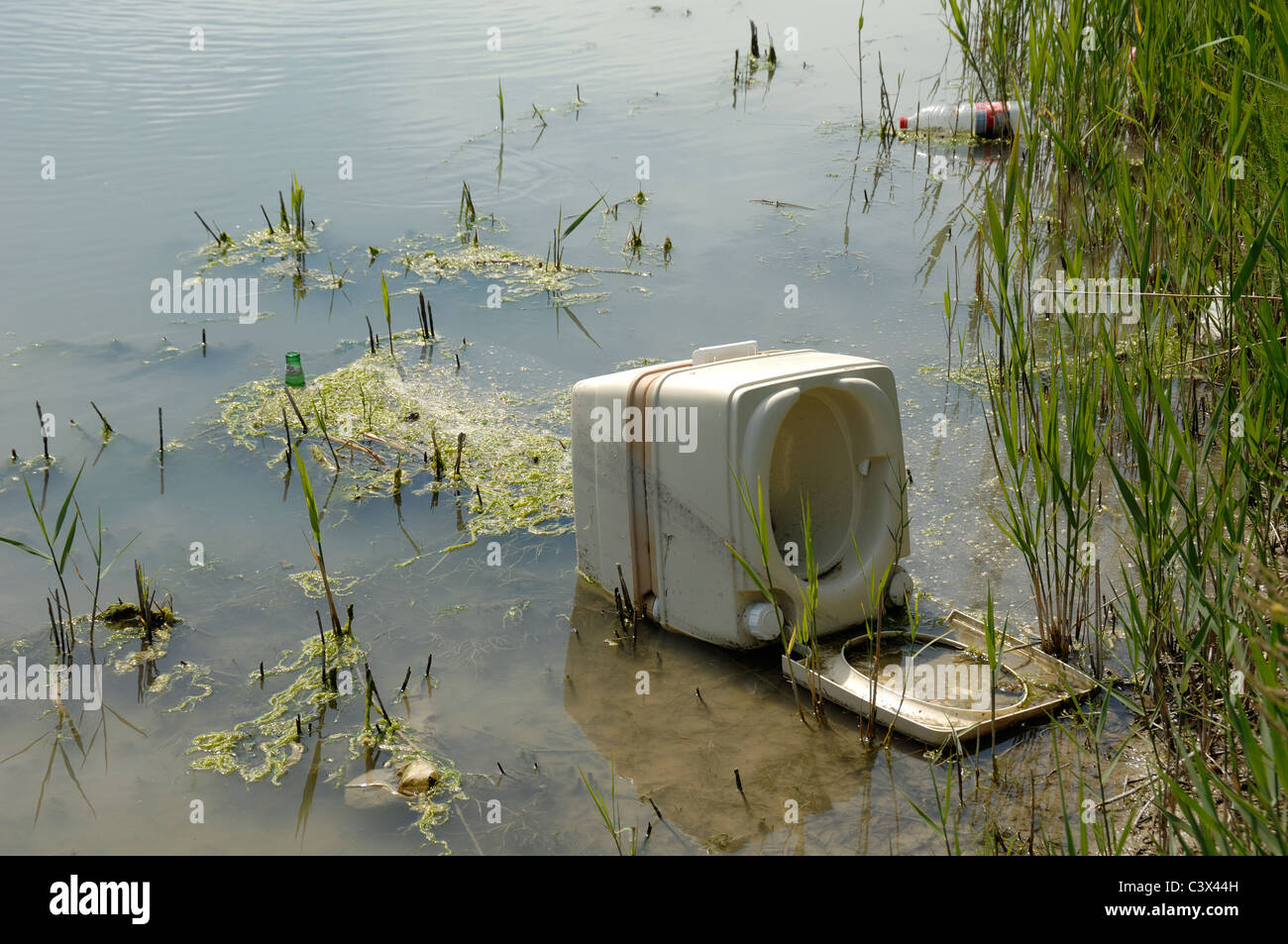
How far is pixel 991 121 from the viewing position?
6527 millimetres

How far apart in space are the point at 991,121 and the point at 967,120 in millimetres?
151

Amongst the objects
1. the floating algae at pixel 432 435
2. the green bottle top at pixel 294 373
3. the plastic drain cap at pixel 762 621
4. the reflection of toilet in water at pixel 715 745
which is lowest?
the reflection of toilet in water at pixel 715 745

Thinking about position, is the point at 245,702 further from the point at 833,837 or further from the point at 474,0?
the point at 474,0

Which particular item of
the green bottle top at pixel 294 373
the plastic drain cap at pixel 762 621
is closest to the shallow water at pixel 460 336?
the plastic drain cap at pixel 762 621

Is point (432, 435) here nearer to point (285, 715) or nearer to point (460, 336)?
point (460, 336)

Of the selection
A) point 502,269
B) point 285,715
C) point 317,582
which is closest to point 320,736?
point 285,715

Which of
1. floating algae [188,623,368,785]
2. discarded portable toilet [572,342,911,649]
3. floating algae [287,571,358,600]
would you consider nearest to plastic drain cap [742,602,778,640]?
discarded portable toilet [572,342,911,649]

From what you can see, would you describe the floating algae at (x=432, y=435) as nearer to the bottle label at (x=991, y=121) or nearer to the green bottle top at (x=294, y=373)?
the green bottle top at (x=294, y=373)

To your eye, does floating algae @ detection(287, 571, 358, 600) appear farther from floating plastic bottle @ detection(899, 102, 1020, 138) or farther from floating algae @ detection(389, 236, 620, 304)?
floating plastic bottle @ detection(899, 102, 1020, 138)

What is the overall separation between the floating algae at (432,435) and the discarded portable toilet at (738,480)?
62cm

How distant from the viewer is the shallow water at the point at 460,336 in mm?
2418

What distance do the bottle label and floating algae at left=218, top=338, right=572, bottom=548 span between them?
3.57m

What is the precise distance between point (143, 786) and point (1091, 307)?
2.50 meters
